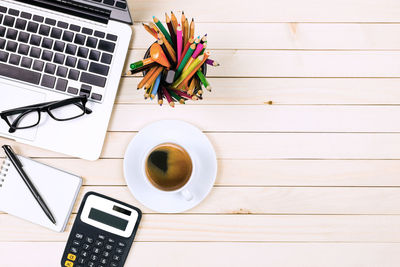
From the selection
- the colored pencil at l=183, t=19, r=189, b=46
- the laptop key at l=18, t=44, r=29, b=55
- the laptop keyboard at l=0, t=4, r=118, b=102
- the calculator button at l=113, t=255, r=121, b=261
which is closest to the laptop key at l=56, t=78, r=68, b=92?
the laptop keyboard at l=0, t=4, r=118, b=102

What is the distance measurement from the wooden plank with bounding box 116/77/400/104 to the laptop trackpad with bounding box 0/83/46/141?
0.20m

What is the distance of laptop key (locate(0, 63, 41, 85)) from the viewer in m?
0.85

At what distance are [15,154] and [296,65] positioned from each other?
0.74 metres

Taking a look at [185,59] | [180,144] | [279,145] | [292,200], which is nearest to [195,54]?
[185,59]

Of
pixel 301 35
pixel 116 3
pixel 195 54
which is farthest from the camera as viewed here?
pixel 301 35

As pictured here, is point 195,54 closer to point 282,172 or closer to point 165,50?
point 165,50

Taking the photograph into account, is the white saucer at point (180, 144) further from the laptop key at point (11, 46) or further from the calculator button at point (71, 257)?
the laptop key at point (11, 46)

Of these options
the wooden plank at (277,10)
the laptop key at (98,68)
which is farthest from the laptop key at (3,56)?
the wooden plank at (277,10)

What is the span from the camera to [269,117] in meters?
0.91

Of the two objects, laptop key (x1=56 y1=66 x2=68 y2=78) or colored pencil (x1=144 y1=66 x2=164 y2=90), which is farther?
laptop key (x1=56 y1=66 x2=68 y2=78)

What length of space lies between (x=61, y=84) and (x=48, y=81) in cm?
3

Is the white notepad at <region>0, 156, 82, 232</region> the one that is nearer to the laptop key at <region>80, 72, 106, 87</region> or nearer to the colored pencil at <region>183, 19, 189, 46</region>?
the laptop key at <region>80, 72, 106, 87</region>

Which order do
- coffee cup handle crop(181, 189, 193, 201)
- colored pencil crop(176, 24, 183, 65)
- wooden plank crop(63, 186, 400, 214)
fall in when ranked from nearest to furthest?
colored pencil crop(176, 24, 183, 65), coffee cup handle crop(181, 189, 193, 201), wooden plank crop(63, 186, 400, 214)

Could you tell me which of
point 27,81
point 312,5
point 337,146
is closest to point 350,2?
point 312,5
